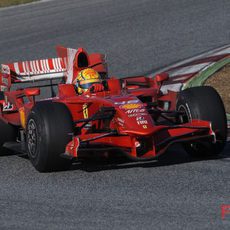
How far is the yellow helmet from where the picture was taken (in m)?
10.4

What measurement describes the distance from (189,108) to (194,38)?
841cm

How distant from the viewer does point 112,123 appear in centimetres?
955

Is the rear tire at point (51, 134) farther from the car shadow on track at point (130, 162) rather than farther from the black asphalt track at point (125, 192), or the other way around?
the car shadow on track at point (130, 162)

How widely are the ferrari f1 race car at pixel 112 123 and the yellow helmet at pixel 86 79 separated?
9cm

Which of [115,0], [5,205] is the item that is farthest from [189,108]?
[115,0]

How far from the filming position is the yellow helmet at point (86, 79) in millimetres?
10359

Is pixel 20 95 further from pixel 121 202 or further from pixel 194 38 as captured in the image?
pixel 194 38

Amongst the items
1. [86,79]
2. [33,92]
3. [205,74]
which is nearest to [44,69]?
[86,79]

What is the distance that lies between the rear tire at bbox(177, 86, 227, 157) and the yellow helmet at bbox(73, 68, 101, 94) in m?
1.21

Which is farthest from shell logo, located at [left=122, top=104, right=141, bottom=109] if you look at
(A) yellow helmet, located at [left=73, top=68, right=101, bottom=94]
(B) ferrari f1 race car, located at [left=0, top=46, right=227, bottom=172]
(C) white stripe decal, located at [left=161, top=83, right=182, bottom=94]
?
(C) white stripe decal, located at [left=161, top=83, right=182, bottom=94]

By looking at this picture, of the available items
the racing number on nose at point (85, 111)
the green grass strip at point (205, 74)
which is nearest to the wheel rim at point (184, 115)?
the racing number on nose at point (85, 111)

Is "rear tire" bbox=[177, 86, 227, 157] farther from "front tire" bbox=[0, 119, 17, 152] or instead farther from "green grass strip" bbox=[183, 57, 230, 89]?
"green grass strip" bbox=[183, 57, 230, 89]

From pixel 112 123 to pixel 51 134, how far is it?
0.81 meters

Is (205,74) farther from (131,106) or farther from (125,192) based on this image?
(125,192)
